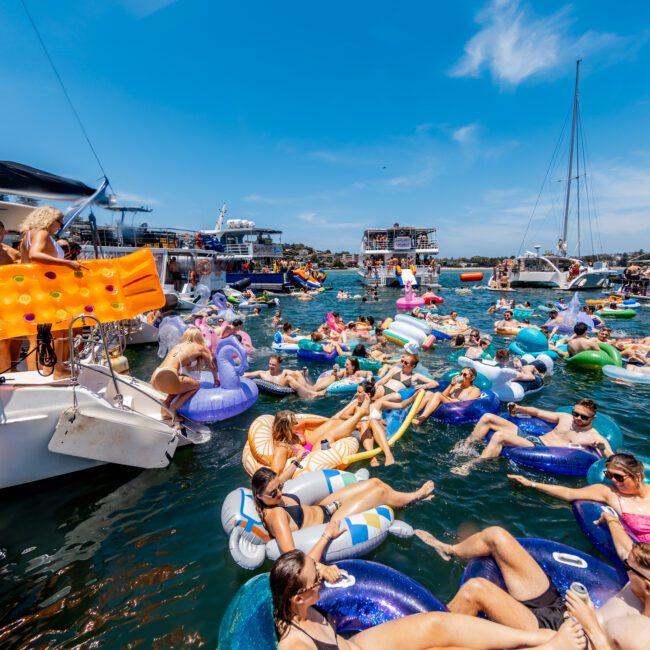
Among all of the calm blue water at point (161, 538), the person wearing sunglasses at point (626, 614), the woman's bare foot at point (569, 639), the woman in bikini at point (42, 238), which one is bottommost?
the calm blue water at point (161, 538)

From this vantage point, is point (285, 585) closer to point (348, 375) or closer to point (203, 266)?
point (348, 375)

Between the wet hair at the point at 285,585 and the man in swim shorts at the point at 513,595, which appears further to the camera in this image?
the man in swim shorts at the point at 513,595

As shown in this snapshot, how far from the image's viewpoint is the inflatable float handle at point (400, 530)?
4.24 meters

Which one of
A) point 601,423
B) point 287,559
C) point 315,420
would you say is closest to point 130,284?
point 315,420

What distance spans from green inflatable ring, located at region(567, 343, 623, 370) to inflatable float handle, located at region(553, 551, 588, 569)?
908 cm

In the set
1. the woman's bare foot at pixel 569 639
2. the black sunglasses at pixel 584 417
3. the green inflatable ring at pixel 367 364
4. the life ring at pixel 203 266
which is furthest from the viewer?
the life ring at pixel 203 266

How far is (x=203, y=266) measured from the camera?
28094 mm

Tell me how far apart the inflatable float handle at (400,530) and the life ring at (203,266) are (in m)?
26.3

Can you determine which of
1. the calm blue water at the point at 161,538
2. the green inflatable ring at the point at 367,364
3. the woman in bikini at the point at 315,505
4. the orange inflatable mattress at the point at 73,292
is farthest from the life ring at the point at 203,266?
the woman in bikini at the point at 315,505

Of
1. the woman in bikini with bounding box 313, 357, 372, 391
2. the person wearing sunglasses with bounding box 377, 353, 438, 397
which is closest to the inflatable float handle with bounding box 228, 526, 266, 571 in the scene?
the person wearing sunglasses with bounding box 377, 353, 438, 397

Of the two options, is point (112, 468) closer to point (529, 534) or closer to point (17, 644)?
point (17, 644)

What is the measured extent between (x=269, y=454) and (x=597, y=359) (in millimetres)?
9983

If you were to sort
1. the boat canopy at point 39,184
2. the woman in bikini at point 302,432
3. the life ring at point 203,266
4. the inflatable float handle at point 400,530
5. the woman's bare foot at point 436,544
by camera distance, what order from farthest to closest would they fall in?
the life ring at point 203,266
the boat canopy at point 39,184
the woman in bikini at point 302,432
the inflatable float handle at point 400,530
the woman's bare foot at point 436,544

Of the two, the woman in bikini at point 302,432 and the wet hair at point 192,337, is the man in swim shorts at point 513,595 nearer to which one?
the woman in bikini at point 302,432
